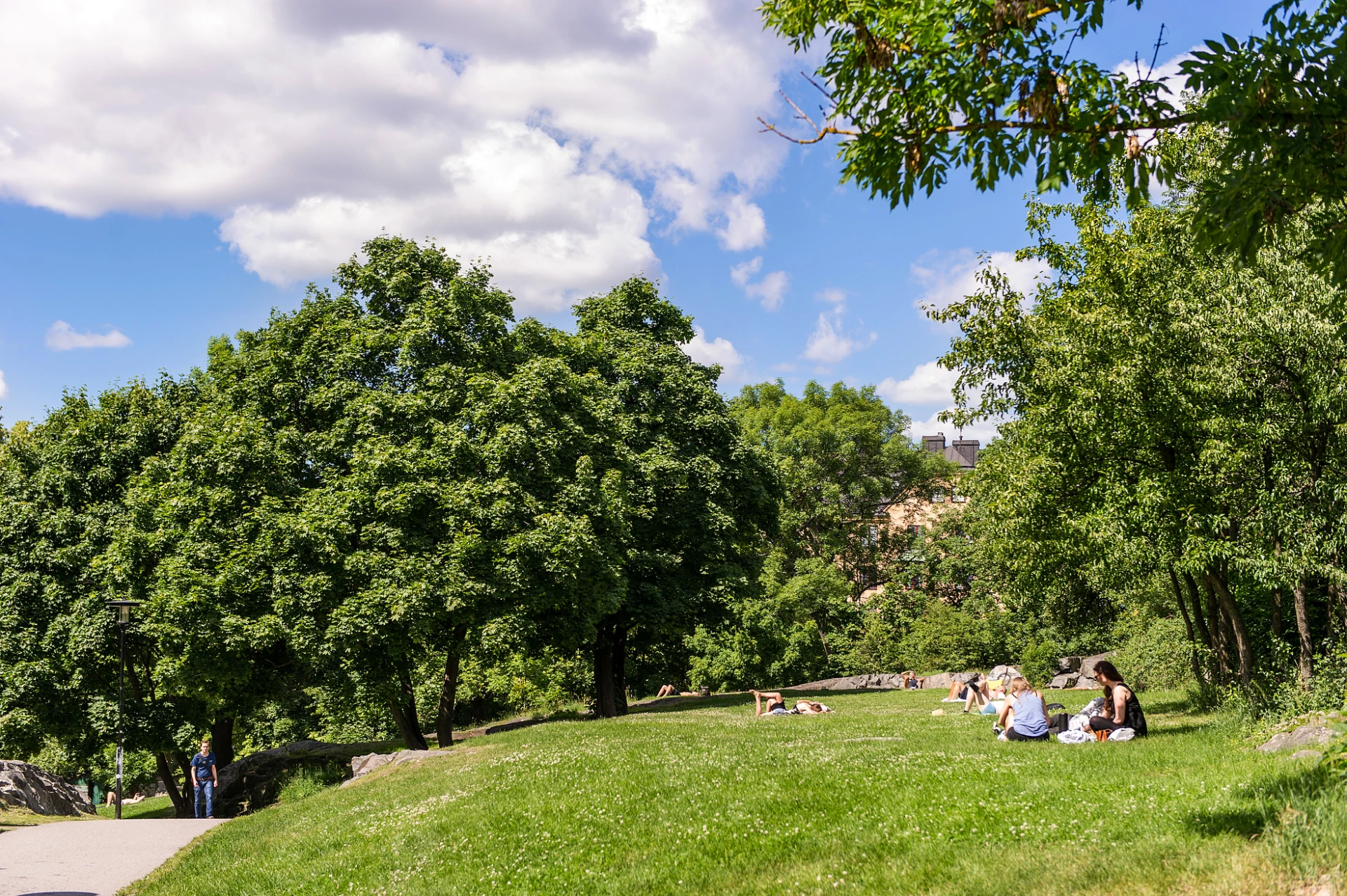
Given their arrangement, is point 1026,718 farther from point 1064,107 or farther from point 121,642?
point 121,642

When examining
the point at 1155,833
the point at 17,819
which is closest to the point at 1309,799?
the point at 1155,833

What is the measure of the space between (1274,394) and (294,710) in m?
37.0

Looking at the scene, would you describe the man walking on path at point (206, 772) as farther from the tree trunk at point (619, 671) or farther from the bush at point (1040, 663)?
the bush at point (1040, 663)

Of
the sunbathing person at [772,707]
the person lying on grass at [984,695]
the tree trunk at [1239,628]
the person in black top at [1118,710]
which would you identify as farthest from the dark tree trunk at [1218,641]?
the sunbathing person at [772,707]

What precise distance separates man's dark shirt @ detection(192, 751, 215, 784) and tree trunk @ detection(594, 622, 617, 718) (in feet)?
41.9

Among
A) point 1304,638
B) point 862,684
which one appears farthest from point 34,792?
point 862,684

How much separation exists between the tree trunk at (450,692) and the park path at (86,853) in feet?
24.3

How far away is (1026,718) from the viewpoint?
14.9 metres

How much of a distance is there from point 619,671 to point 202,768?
1563 cm

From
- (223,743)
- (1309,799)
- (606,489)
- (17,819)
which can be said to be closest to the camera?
(1309,799)

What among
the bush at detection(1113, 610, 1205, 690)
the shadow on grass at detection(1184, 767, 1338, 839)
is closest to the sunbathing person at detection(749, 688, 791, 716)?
the bush at detection(1113, 610, 1205, 690)

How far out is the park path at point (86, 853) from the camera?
39.1 ft

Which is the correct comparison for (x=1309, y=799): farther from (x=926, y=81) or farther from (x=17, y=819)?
(x=17, y=819)

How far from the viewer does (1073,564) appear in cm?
2161
